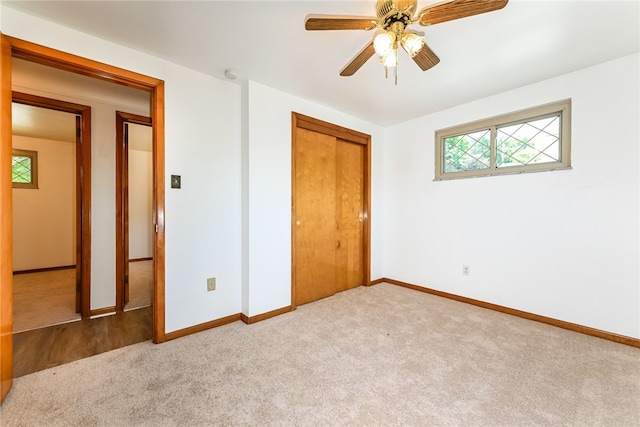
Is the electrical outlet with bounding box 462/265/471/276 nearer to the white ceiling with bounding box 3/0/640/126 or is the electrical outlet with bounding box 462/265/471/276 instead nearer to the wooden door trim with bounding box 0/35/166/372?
the white ceiling with bounding box 3/0/640/126

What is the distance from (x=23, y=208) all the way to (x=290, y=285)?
207 inches

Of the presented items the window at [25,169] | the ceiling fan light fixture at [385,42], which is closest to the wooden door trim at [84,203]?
the ceiling fan light fixture at [385,42]

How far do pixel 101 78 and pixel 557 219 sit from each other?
417 centimetres

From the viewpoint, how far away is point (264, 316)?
2576mm

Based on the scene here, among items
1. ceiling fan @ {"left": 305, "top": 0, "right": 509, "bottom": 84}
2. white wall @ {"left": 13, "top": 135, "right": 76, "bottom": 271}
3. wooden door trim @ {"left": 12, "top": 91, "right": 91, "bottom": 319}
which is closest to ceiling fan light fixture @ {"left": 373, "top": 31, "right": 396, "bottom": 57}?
ceiling fan @ {"left": 305, "top": 0, "right": 509, "bottom": 84}

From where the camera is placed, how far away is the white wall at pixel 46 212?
14.6 feet

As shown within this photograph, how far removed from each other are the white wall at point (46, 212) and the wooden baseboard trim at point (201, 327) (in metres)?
4.45

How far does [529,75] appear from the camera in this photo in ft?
7.88

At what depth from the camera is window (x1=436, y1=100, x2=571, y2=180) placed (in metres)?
2.49

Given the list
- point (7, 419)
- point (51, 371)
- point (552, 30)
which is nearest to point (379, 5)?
point (552, 30)

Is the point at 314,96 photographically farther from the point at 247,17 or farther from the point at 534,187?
the point at 534,187

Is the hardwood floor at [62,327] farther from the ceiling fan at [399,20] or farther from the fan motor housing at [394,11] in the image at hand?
the fan motor housing at [394,11]

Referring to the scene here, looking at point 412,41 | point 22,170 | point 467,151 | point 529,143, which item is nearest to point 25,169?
point 22,170

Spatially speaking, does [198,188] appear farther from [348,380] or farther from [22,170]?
[22,170]
